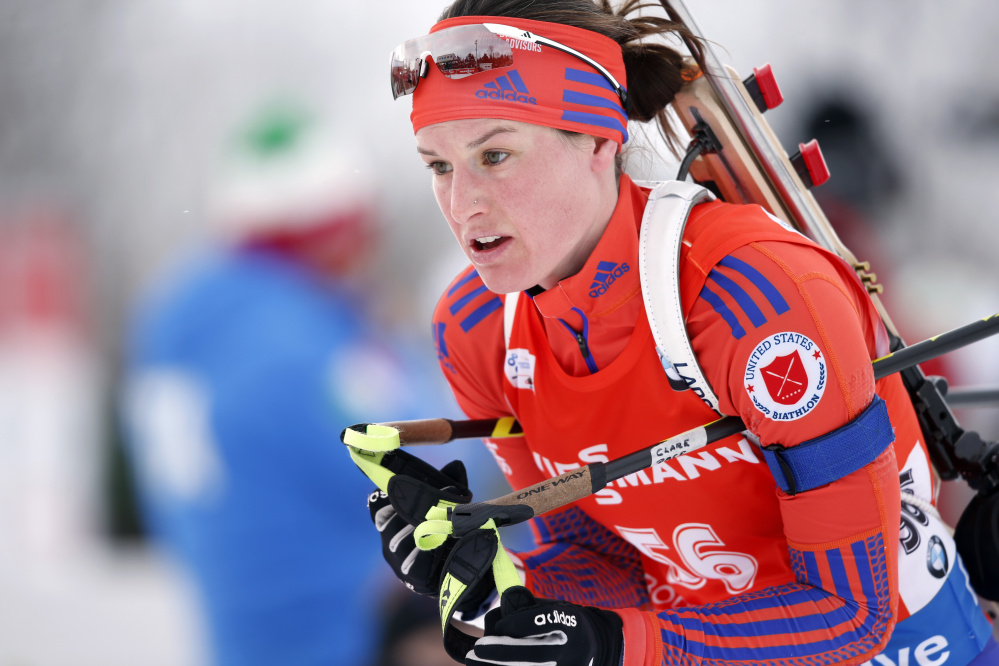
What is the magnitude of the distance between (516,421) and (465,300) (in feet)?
0.65

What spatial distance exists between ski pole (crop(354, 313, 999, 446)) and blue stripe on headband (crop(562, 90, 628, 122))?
44cm

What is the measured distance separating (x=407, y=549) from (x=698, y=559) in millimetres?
395

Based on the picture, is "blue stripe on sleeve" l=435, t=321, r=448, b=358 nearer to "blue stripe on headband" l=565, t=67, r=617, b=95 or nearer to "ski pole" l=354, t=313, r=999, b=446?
"ski pole" l=354, t=313, r=999, b=446

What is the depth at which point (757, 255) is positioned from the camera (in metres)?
0.82

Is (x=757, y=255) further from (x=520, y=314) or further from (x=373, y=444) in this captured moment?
(x=373, y=444)

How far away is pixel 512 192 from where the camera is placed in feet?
2.85

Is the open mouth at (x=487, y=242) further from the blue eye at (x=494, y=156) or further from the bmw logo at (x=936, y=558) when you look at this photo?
the bmw logo at (x=936, y=558)

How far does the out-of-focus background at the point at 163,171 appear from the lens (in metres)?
3.16

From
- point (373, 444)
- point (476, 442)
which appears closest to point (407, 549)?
point (373, 444)

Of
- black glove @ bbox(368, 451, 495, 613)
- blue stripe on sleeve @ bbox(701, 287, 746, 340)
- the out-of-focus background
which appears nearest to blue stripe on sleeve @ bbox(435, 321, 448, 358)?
black glove @ bbox(368, 451, 495, 613)

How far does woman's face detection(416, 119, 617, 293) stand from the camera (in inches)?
34.4

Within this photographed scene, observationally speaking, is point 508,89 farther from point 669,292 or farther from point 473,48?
point 669,292

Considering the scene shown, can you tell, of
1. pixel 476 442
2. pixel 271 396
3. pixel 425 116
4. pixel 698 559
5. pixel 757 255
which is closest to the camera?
pixel 757 255

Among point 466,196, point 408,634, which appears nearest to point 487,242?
point 466,196
